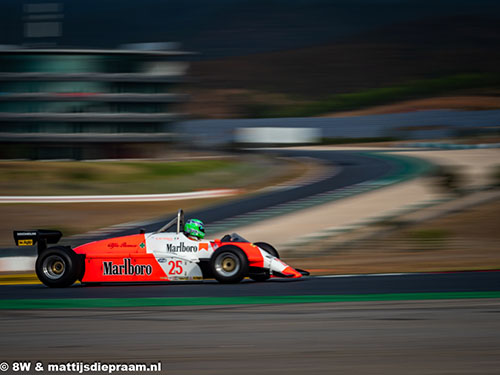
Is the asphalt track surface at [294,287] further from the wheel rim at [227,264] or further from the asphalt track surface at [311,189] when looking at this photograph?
the asphalt track surface at [311,189]

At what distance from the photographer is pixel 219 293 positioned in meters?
9.52

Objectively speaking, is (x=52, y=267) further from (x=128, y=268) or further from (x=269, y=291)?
(x=269, y=291)

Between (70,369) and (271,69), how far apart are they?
435 feet

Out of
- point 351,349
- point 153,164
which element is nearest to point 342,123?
point 153,164

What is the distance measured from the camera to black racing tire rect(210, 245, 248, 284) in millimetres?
10117

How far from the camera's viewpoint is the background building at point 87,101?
164 feet

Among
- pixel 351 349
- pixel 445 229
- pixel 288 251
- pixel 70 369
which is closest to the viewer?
pixel 70 369

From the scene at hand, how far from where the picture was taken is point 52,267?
34.7ft

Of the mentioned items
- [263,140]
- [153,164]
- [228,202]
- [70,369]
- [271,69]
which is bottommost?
[70,369]

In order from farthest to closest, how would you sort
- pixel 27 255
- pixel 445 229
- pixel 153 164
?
pixel 153 164
pixel 445 229
pixel 27 255

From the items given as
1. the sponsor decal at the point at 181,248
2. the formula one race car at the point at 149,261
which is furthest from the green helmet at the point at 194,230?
the sponsor decal at the point at 181,248

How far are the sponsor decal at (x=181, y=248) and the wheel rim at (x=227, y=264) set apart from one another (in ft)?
1.38

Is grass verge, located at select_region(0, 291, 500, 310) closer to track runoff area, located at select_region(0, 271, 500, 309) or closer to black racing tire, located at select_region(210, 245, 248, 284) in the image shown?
track runoff area, located at select_region(0, 271, 500, 309)

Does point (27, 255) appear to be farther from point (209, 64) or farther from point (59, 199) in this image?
point (209, 64)
